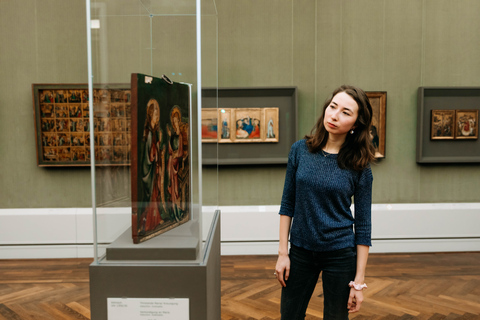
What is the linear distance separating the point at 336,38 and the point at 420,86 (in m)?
1.41

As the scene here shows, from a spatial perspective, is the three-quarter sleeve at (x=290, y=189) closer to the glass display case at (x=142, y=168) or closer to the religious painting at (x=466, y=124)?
the glass display case at (x=142, y=168)

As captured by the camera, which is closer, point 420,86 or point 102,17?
point 102,17

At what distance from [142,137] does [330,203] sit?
1.04 metres

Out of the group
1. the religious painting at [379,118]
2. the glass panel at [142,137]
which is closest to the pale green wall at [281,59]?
the religious painting at [379,118]

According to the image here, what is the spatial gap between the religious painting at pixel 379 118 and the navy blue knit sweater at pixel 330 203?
12.4 feet

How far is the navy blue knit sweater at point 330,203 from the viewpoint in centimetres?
196

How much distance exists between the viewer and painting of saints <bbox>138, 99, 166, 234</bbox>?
1513 millimetres

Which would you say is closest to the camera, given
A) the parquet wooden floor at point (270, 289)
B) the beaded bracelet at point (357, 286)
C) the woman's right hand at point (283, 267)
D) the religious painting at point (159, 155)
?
the religious painting at point (159, 155)

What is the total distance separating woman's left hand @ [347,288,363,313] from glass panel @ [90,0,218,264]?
0.88 metres

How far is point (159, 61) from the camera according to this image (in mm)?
1837

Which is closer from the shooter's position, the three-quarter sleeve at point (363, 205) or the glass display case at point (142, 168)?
the glass display case at point (142, 168)

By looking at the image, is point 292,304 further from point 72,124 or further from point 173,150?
point 72,124

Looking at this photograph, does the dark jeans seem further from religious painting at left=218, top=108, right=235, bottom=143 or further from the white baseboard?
religious painting at left=218, top=108, right=235, bottom=143

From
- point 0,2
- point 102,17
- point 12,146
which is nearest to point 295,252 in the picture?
point 102,17
